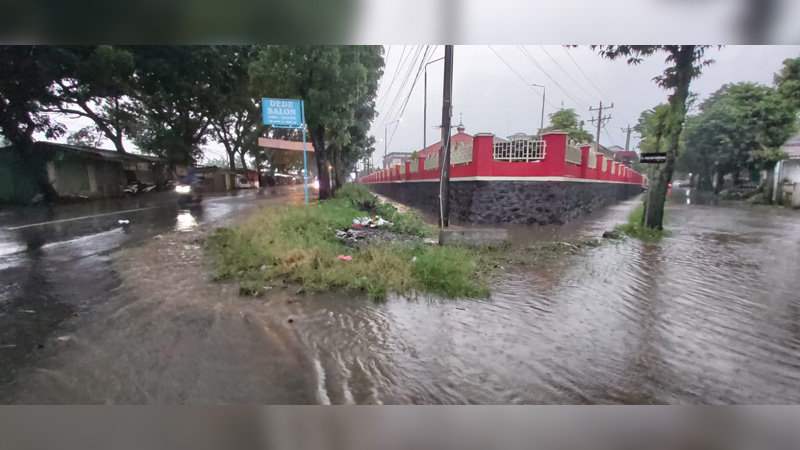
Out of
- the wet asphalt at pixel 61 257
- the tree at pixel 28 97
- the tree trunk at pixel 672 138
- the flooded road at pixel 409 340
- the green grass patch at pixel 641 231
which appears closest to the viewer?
the flooded road at pixel 409 340

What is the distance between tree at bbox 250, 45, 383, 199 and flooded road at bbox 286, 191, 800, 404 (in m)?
2.76

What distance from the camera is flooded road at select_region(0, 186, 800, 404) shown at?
68.6 inches

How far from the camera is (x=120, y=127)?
8148 millimetres

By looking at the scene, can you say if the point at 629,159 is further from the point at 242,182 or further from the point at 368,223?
the point at 242,182

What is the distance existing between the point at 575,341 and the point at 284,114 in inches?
159

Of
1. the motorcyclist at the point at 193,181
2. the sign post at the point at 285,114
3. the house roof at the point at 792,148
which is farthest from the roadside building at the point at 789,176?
the motorcyclist at the point at 193,181

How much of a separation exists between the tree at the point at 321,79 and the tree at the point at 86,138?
4496 millimetres

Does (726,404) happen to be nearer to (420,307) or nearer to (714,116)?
(420,307)

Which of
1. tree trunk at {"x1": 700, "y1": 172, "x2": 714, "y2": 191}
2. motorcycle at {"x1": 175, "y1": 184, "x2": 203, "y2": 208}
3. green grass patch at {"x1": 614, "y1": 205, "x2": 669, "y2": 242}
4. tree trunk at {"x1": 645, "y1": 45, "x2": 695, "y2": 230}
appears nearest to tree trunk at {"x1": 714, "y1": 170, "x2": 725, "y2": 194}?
tree trunk at {"x1": 700, "y1": 172, "x2": 714, "y2": 191}

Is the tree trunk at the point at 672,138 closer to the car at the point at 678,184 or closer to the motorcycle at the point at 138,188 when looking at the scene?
the car at the point at 678,184

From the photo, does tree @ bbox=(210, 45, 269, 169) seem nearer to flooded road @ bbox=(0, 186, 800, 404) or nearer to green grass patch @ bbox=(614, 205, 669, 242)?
flooded road @ bbox=(0, 186, 800, 404)

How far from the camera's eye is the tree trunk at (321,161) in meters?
7.21

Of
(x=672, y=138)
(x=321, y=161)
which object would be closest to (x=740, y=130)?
(x=672, y=138)

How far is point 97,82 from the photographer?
14.2ft
